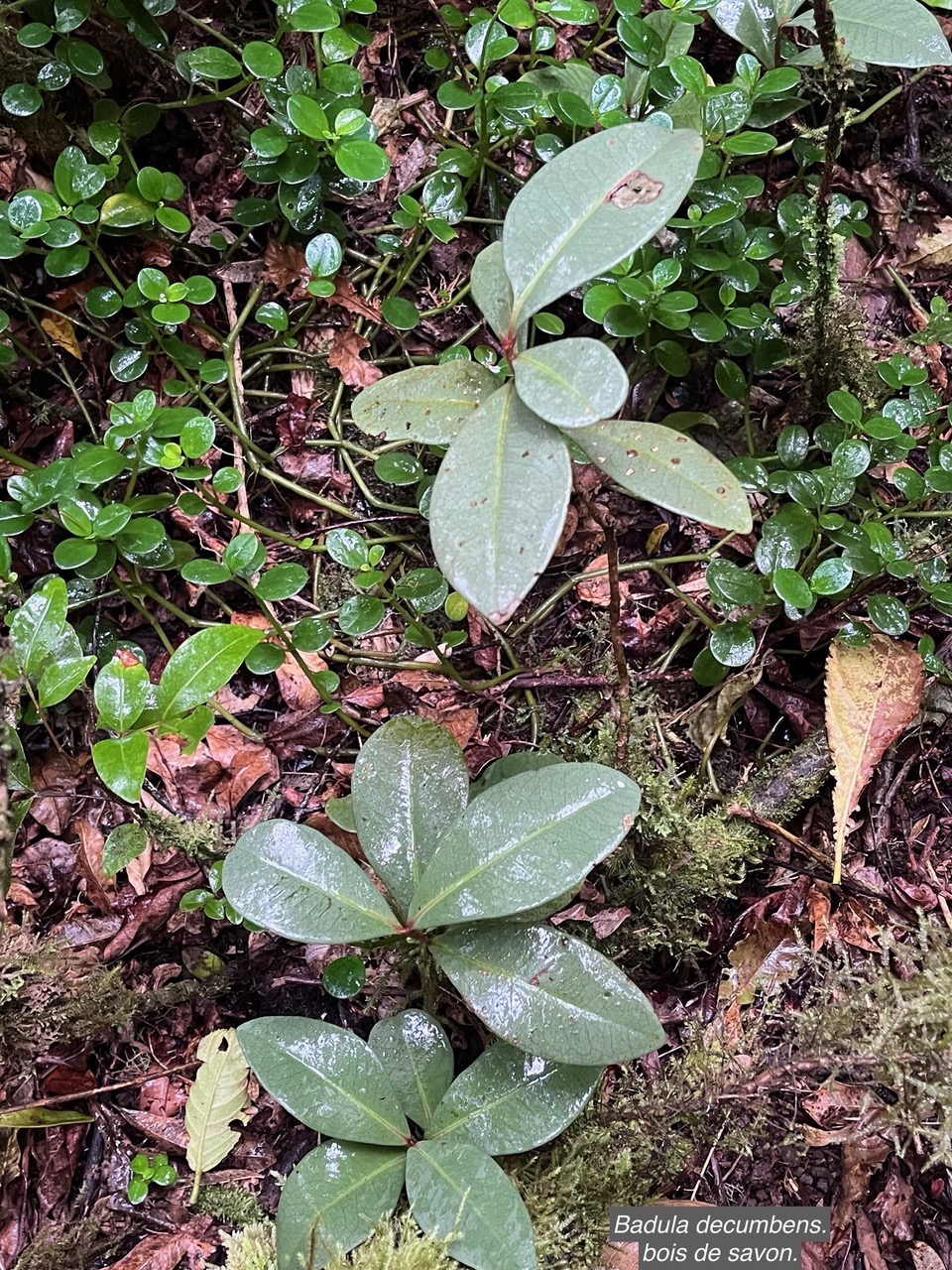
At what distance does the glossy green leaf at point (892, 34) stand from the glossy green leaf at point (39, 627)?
1436 millimetres

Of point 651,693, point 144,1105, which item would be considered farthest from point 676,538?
point 144,1105

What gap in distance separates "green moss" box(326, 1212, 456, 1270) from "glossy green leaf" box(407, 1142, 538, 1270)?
2cm

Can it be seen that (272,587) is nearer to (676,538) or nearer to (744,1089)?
(676,538)

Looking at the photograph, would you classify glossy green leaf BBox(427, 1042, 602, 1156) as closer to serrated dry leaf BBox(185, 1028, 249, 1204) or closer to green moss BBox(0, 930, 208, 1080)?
serrated dry leaf BBox(185, 1028, 249, 1204)

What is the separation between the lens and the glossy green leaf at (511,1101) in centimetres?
113

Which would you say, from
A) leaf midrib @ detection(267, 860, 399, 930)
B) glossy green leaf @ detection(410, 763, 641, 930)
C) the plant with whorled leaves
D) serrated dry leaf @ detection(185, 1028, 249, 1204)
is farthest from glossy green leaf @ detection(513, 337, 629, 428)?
serrated dry leaf @ detection(185, 1028, 249, 1204)

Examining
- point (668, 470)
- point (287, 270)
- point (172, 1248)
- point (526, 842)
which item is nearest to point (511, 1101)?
point (526, 842)

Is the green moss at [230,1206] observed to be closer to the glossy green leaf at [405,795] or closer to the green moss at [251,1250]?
the green moss at [251,1250]

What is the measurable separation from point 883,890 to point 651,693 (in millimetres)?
490

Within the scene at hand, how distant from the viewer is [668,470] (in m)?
1.00

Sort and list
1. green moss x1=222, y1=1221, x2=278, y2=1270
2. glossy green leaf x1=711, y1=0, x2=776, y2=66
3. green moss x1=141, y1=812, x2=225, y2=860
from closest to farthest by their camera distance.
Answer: green moss x1=222, y1=1221, x2=278, y2=1270, green moss x1=141, y1=812, x2=225, y2=860, glossy green leaf x1=711, y1=0, x2=776, y2=66

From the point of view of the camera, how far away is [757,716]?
1.55 m

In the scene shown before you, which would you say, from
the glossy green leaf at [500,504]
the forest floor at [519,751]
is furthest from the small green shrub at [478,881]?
the glossy green leaf at [500,504]

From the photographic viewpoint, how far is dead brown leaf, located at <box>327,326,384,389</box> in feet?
5.62
